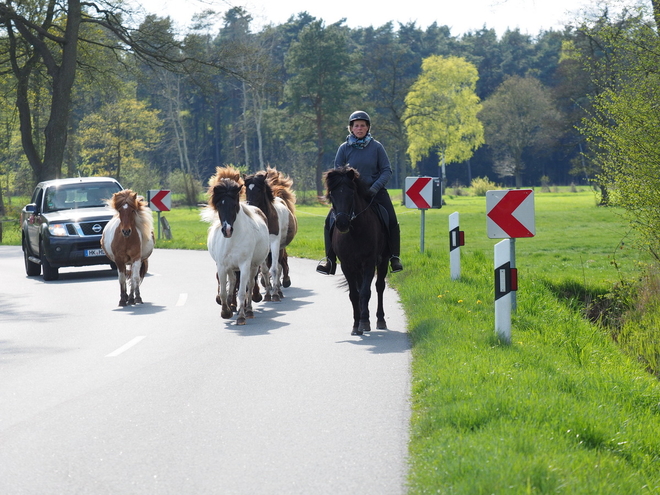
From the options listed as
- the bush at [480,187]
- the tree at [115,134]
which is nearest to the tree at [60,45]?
the tree at [115,134]

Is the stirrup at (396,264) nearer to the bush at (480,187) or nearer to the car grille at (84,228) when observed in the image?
the car grille at (84,228)

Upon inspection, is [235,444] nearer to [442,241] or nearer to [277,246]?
[277,246]

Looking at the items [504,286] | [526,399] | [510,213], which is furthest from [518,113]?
[526,399]

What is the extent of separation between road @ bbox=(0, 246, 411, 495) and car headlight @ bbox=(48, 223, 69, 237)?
199 inches

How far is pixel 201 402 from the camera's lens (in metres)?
7.28

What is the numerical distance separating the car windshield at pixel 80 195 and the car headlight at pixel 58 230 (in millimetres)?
1407

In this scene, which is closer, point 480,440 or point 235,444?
point 480,440

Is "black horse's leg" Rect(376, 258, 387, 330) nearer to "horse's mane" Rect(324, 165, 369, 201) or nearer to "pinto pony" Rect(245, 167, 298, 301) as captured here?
"horse's mane" Rect(324, 165, 369, 201)

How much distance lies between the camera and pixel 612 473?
494cm

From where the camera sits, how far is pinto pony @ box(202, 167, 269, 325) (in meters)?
12.0

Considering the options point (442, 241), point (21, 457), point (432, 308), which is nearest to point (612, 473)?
point (21, 457)

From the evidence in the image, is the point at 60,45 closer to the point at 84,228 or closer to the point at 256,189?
the point at 84,228

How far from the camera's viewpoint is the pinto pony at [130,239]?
14570mm

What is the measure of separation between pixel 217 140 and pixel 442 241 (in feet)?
242
